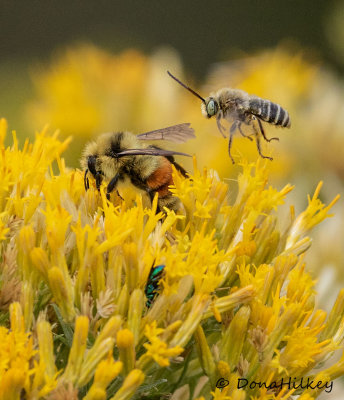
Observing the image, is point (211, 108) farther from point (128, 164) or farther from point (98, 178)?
point (98, 178)

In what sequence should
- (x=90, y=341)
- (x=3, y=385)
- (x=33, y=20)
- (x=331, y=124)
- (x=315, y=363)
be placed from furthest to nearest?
1. (x=33, y=20)
2. (x=331, y=124)
3. (x=315, y=363)
4. (x=90, y=341)
5. (x=3, y=385)

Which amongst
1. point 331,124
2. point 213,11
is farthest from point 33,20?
point 331,124

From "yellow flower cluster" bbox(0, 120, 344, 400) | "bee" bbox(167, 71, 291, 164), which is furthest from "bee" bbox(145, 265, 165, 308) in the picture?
"bee" bbox(167, 71, 291, 164)

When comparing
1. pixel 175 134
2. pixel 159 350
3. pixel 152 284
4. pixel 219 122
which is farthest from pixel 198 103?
pixel 159 350

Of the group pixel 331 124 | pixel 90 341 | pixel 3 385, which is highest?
pixel 331 124

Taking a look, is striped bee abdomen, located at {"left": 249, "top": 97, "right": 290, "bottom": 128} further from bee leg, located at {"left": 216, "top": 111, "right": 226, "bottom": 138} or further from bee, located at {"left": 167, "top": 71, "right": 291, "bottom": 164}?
bee leg, located at {"left": 216, "top": 111, "right": 226, "bottom": 138}

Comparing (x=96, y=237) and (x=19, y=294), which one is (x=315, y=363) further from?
(x=19, y=294)

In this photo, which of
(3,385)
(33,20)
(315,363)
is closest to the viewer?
(3,385)
